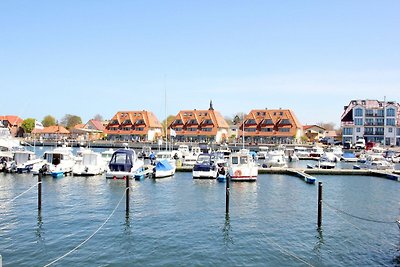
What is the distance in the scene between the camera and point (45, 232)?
25.6 metres

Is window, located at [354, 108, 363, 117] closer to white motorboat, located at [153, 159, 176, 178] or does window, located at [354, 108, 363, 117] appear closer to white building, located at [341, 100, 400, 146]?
white building, located at [341, 100, 400, 146]

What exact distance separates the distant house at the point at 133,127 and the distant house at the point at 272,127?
3429 cm

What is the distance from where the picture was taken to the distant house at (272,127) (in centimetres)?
12322

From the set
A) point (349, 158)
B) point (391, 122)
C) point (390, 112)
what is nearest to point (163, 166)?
point (349, 158)

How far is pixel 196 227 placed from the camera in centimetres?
2722

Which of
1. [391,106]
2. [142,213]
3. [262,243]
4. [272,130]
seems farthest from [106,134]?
[262,243]

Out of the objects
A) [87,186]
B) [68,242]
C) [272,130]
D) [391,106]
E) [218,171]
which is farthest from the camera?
[272,130]

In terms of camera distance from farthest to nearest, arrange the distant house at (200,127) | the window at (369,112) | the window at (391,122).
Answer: the distant house at (200,127) < the window at (369,112) < the window at (391,122)

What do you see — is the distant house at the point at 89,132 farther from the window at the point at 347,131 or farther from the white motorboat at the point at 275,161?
the white motorboat at the point at 275,161

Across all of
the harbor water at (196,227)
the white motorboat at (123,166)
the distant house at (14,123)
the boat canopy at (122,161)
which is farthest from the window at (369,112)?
the distant house at (14,123)

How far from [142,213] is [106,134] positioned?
409ft

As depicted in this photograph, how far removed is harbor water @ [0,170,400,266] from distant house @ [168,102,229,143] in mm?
85883

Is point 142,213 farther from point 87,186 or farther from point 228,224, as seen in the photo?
point 87,186

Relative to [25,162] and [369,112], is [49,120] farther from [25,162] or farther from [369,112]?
[369,112]
